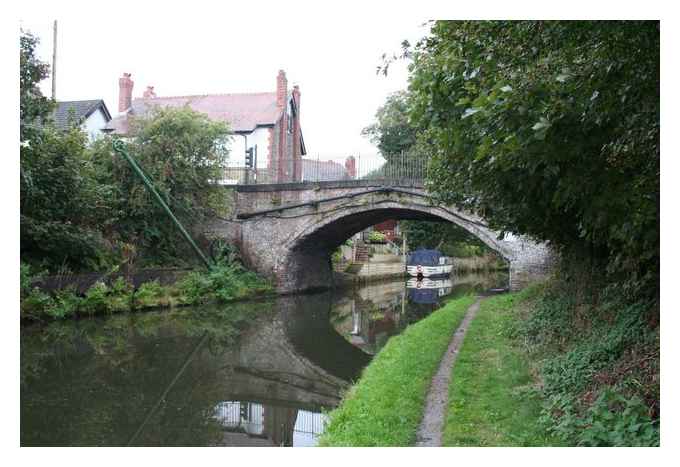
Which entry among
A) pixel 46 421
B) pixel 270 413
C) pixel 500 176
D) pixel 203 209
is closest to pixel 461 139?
pixel 500 176

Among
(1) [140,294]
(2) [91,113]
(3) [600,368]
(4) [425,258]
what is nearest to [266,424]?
(3) [600,368]

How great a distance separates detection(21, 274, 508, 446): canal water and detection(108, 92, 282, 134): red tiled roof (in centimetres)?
1290

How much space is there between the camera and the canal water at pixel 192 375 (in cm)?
659

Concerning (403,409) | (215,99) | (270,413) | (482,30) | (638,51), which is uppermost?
(215,99)

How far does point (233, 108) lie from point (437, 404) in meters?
24.9

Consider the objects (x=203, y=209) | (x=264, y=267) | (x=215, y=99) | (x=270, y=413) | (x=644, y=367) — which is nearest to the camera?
(x=644, y=367)

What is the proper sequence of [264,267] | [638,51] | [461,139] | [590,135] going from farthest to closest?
1. [264,267]
2. [461,139]
3. [590,135]
4. [638,51]

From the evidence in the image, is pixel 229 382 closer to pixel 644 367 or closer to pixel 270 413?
pixel 270 413

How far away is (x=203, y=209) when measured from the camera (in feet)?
62.4

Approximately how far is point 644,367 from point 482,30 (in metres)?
3.26

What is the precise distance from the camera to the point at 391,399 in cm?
620

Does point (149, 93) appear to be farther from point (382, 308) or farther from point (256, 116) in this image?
point (382, 308)

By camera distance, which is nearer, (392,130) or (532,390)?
(532,390)

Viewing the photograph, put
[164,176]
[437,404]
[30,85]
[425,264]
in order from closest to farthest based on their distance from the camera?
[437,404]
[30,85]
[164,176]
[425,264]
